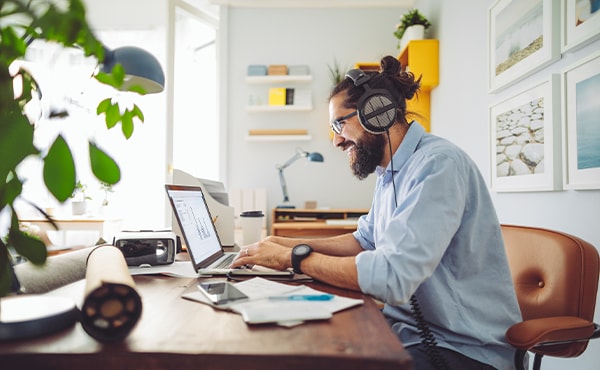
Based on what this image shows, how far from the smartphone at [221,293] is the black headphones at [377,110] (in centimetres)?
63

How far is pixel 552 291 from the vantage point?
1.12m

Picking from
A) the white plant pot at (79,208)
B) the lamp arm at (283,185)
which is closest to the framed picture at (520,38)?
the lamp arm at (283,185)

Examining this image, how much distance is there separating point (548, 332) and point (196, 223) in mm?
1037

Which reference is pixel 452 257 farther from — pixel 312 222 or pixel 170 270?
pixel 312 222

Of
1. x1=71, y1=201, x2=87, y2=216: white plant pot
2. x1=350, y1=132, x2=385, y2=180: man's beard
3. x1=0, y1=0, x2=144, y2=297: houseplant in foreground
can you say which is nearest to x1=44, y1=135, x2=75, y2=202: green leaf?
x1=0, y1=0, x2=144, y2=297: houseplant in foreground

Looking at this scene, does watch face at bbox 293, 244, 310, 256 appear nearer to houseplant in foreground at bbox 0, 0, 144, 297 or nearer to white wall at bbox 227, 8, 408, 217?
houseplant in foreground at bbox 0, 0, 144, 297

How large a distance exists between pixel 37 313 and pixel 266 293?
419 mm

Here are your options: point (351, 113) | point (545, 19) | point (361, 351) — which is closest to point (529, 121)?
point (545, 19)

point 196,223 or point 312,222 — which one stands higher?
point 196,223

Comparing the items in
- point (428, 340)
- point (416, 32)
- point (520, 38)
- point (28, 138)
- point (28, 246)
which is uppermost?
point (416, 32)

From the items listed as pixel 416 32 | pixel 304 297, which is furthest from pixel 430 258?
pixel 416 32

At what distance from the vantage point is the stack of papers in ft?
2.33

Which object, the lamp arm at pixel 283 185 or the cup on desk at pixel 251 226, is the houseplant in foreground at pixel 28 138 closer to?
the cup on desk at pixel 251 226

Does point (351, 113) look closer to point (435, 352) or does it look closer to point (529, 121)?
point (435, 352)
